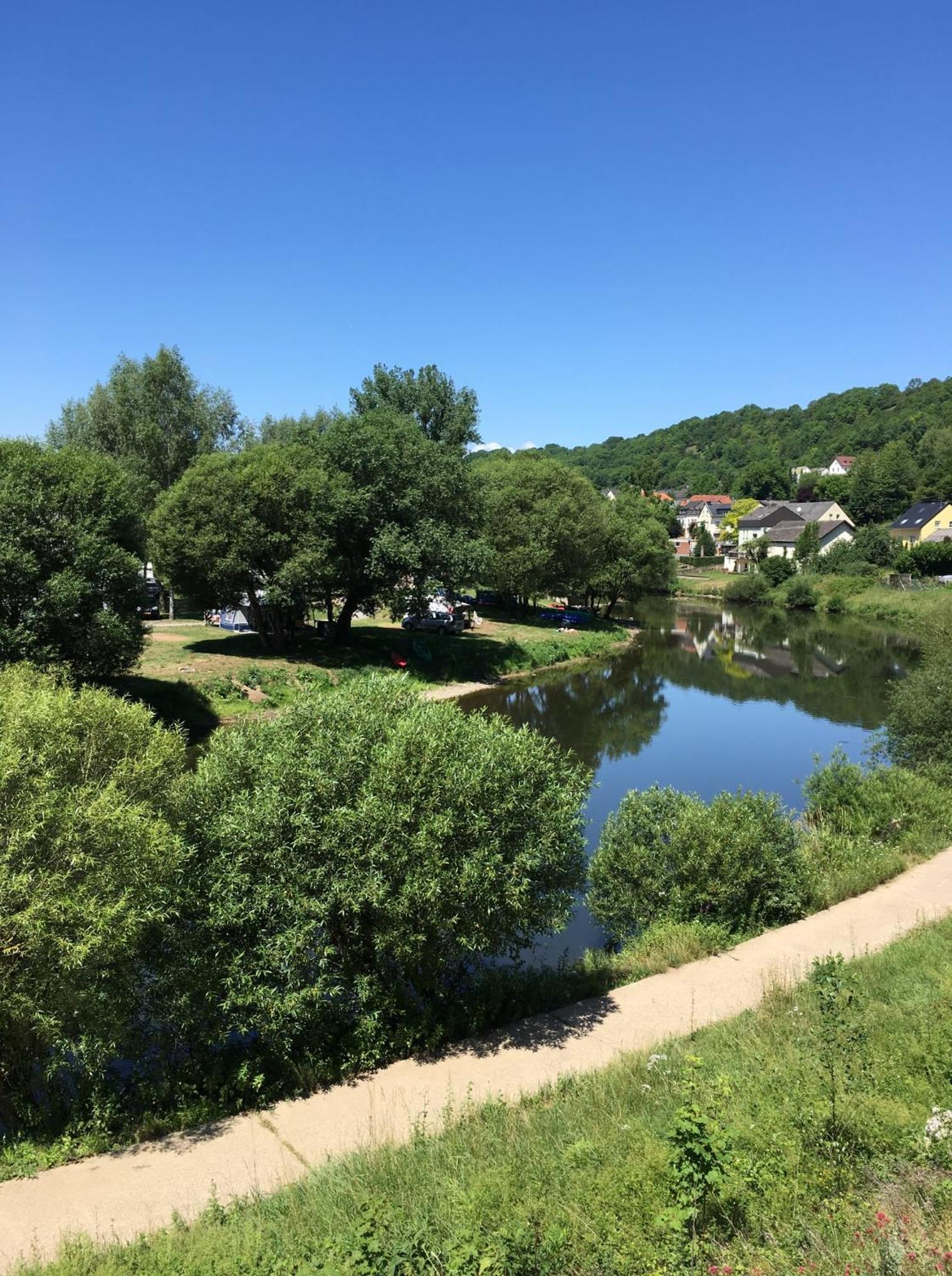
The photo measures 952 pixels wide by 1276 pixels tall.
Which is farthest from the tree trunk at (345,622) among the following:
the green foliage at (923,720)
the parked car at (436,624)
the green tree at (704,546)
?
the green tree at (704,546)

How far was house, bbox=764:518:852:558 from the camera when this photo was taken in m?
86.4

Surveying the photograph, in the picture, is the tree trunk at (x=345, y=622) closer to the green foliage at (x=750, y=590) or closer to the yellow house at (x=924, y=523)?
the green foliage at (x=750, y=590)

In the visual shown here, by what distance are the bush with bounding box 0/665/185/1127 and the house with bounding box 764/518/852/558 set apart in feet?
274

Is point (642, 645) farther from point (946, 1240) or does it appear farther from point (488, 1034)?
point (946, 1240)

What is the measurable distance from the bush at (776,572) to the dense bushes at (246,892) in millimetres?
69127

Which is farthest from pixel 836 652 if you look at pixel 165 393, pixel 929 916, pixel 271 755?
pixel 271 755

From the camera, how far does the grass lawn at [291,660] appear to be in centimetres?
2691

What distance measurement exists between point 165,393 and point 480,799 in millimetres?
41142

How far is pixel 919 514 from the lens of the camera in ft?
272

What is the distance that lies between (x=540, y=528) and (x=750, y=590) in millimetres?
33789

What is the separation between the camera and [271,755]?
9672mm

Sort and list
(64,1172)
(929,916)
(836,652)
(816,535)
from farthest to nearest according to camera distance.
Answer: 1. (816,535)
2. (836,652)
3. (929,916)
4. (64,1172)

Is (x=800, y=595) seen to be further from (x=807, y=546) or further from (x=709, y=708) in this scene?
(x=709, y=708)

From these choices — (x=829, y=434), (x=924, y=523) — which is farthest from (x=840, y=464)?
(x=924, y=523)
